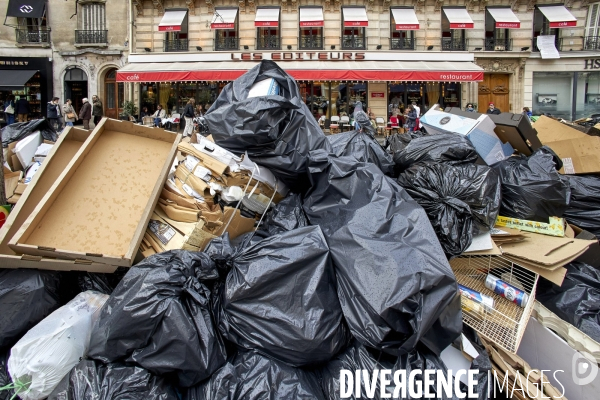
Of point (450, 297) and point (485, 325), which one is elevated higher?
point (450, 297)

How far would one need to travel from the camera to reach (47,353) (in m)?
1.76

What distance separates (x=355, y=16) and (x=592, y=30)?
9.17 metres

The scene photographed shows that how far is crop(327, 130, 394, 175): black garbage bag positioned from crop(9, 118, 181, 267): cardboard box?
1294 millimetres

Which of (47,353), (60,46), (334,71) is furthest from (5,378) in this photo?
(60,46)

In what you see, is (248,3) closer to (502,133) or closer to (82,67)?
(82,67)

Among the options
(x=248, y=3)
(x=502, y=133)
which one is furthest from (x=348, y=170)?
(x=248, y=3)

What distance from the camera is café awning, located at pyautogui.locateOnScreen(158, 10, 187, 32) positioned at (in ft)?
46.5

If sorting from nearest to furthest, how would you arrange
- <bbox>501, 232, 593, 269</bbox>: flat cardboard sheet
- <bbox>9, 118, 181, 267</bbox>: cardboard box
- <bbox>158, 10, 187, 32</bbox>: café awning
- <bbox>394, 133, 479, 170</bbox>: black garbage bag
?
<bbox>9, 118, 181, 267</bbox>: cardboard box → <bbox>501, 232, 593, 269</bbox>: flat cardboard sheet → <bbox>394, 133, 479, 170</bbox>: black garbage bag → <bbox>158, 10, 187, 32</bbox>: café awning

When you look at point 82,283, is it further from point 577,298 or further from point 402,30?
point 402,30

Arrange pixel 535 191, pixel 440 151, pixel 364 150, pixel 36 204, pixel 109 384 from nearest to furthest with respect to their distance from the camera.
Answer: pixel 109 384
pixel 36 204
pixel 535 191
pixel 440 151
pixel 364 150

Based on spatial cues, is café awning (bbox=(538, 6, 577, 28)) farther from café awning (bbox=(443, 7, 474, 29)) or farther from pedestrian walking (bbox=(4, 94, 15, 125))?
pedestrian walking (bbox=(4, 94, 15, 125))

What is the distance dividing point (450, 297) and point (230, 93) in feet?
6.34

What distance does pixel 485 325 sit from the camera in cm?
214

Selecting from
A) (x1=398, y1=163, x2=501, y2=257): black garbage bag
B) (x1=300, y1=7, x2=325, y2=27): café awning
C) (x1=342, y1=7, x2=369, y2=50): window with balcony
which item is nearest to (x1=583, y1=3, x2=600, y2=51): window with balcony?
(x1=342, y1=7, x2=369, y2=50): window with balcony
